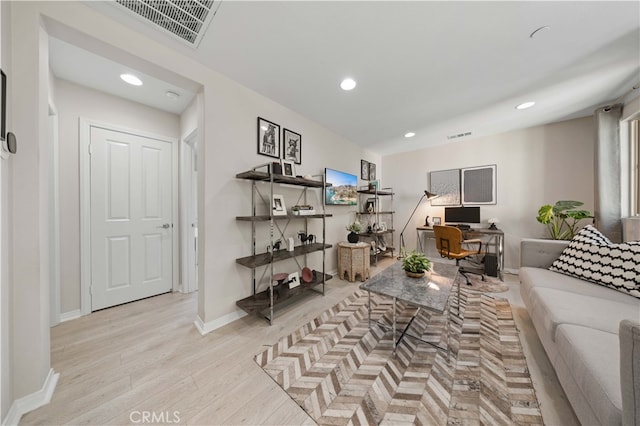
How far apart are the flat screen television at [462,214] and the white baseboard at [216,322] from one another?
3.83 m

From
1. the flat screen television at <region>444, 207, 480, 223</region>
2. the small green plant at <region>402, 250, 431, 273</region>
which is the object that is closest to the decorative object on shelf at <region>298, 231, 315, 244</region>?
the small green plant at <region>402, 250, 431, 273</region>

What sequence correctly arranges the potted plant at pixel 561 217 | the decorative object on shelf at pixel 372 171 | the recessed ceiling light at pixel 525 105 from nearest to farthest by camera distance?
the recessed ceiling light at pixel 525 105, the potted plant at pixel 561 217, the decorative object on shelf at pixel 372 171

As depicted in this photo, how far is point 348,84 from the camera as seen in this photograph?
2127mm

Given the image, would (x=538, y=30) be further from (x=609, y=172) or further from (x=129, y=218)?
(x=129, y=218)

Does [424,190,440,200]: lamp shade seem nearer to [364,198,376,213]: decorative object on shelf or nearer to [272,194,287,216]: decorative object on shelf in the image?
[364,198,376,213]: decorative object on shelf

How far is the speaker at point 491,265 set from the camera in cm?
325

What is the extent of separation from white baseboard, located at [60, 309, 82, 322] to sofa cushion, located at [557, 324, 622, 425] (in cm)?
381

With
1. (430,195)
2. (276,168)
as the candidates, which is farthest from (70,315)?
(430,195)

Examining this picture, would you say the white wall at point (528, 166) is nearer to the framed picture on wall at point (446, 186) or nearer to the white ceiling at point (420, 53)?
the framed picture on wall at point (446, 186)

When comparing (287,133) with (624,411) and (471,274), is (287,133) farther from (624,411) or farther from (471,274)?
(471,274)

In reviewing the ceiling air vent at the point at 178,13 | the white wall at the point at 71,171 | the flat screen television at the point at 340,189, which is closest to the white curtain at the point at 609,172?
the flat screen television at the point at 340,189

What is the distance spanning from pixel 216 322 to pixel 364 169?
3582 mm

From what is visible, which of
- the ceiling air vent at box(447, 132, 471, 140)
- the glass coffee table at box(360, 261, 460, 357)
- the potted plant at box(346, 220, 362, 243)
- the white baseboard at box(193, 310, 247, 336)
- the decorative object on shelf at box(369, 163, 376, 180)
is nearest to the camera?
the glass coffee table at box(360, 261, 460, 357)

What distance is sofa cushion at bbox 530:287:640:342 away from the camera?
1175mm
